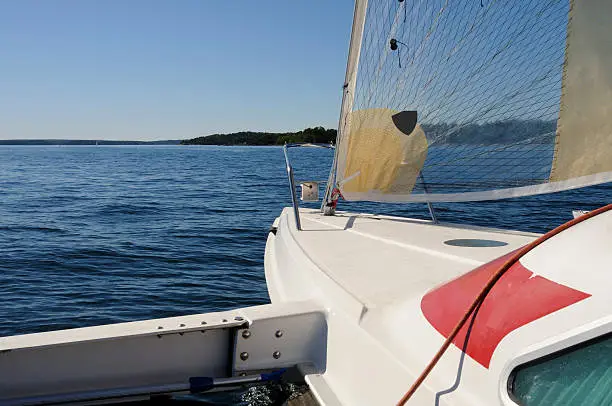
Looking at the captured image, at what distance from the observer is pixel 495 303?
6.76 ft

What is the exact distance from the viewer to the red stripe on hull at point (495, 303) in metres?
1.86

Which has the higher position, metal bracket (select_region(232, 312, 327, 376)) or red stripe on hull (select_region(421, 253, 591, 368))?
red stripe on hull (select_region(421, 253, 591, 368))

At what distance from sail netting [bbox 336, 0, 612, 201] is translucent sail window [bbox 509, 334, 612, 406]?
67.9 inches

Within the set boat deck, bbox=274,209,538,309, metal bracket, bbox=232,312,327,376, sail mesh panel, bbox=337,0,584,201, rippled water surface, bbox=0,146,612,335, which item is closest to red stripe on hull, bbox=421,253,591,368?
boat deck, bbox=274,209,538,309

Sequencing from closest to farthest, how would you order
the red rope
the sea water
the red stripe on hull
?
the red stripe on hull, the red rope, the sea water

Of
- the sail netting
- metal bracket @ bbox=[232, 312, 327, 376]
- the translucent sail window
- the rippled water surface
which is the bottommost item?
the rippled water surface

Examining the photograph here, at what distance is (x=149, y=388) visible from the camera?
10.0 ft

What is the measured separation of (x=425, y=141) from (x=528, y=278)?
282cm

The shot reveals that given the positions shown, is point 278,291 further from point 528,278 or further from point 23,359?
point 528,278

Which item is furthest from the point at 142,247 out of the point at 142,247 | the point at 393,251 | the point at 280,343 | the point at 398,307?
the point at 398,307

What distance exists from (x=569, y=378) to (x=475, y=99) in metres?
2.75

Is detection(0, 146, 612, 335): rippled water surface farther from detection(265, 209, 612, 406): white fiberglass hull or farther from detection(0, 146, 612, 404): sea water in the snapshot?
detection(265, 209, 612, 406): white fiberglass hull

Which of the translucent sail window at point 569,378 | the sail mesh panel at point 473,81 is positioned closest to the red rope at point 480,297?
the translucent sail window at point 569,378

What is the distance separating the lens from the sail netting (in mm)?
3332
